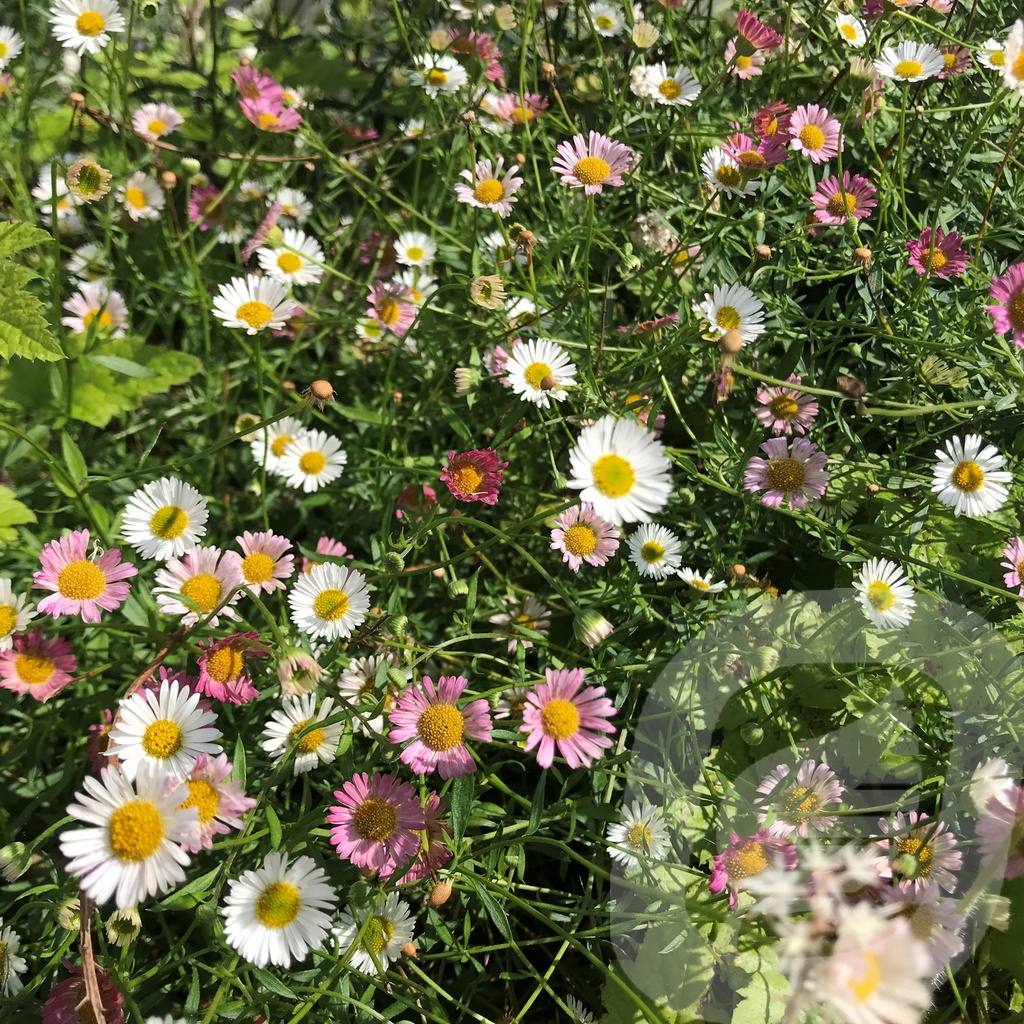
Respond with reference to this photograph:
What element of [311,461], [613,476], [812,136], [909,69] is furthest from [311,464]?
[909,69]

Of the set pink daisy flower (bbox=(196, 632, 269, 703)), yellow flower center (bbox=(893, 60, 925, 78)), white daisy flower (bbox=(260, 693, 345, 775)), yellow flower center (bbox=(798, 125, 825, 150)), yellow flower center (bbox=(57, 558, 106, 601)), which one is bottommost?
white daisy flower (bbox=(260, 693, 345, 775))

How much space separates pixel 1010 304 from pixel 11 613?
168 cm

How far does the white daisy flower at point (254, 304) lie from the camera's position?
171 cm

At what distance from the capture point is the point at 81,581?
1.39m

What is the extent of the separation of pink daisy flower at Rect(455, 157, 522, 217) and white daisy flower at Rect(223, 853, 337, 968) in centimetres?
123

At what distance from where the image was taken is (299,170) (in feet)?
7.93

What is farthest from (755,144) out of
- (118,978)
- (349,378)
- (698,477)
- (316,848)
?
(118,978)

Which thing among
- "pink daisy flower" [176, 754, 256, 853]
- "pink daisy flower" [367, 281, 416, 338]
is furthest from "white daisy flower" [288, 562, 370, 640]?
"pink daisy flower" [367, 281, 416, 338]

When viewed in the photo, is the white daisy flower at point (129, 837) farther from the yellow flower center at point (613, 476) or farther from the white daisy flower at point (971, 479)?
the white daisy flower at point (971, 479)

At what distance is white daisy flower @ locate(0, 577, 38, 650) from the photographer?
138 centimetres

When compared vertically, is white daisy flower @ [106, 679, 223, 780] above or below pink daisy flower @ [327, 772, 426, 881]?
above

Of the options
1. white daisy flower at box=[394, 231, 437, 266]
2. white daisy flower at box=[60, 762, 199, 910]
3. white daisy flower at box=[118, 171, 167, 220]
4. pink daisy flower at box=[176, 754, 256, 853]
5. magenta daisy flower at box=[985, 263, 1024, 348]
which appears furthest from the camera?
white daisy flower at box=[118, 171, 167, 220]

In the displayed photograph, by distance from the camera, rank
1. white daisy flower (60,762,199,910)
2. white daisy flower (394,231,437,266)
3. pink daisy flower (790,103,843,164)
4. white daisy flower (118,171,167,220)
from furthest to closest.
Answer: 1. white daisy flower (118,171,167,220)
2. white daisy flower (394,231,437,266)
3. pink daisy flower (790,103,843,164)
4. white daisy flower (60,762,199,910)

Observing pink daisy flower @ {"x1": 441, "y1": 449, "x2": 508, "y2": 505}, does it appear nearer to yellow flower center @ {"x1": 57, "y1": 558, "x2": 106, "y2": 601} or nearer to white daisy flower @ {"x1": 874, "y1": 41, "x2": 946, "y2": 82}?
yellow flower center @ {"x1": 57, "y1": 558, "x2": 106, "y2": 601}
